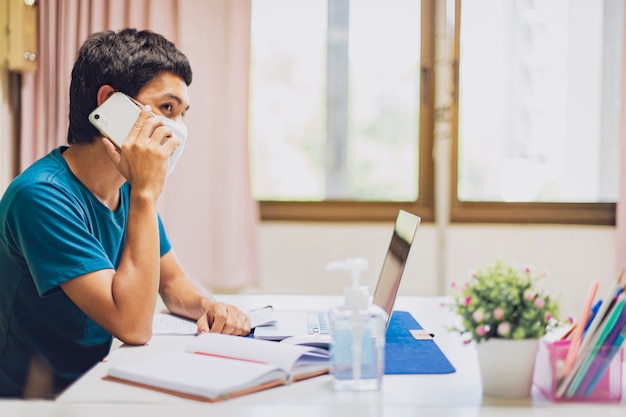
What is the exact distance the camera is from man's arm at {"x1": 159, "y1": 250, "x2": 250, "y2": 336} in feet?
4.79

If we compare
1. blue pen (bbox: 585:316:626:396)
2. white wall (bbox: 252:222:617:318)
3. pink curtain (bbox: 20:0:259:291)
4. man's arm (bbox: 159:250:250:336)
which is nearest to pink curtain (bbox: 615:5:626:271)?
white wall (bbox: 252:222:617:318)

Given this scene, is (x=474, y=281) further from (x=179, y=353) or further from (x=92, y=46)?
(x=92, y=46)

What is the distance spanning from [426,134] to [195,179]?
3.14 ft

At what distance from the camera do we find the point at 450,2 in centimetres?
298

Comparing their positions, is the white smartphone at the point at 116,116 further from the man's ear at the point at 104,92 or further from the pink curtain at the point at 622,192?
the pink curtain at the point at 622,192

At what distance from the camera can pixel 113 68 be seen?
1.56 metres

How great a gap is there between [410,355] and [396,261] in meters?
0.26

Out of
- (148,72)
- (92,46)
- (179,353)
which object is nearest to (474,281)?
(179,353)

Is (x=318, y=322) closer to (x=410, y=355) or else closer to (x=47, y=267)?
(x=410, y=355)

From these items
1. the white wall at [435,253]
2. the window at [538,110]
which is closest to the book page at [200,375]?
the white wall at [435,253]

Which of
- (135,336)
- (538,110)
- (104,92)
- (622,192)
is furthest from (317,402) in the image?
(538,110)

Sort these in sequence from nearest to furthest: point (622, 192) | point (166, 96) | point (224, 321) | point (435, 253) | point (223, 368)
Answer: point (223, 368) → point (224, 321) → point (166, 96) → point (622, 192) → point (435, 253)

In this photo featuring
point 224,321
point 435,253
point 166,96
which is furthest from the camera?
point 435,253

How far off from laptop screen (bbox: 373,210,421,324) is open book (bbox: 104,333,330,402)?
0.27 m
